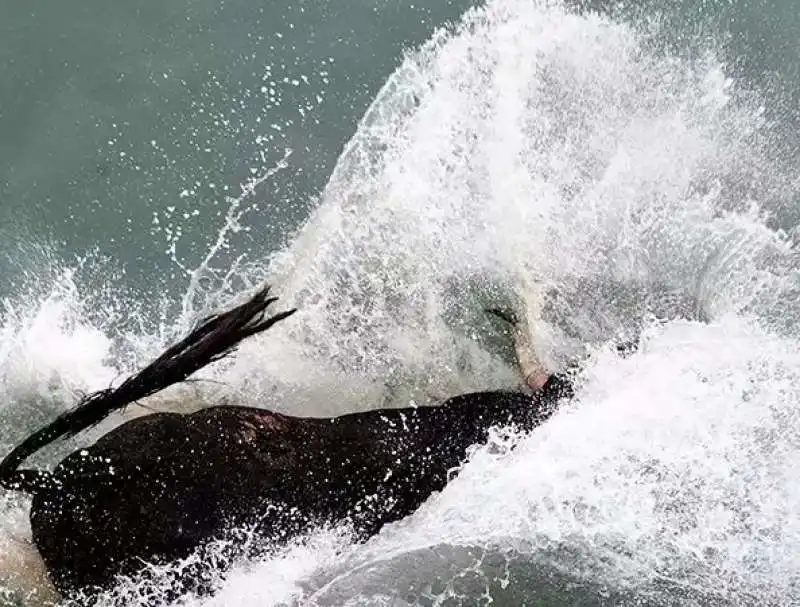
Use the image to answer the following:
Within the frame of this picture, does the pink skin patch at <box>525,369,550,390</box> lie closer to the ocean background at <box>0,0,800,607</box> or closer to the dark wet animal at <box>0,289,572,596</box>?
the ocean background at <box>0,0,800,607</box>

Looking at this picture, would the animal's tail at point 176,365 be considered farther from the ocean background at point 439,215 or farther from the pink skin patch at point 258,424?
the ocean background at point 439,215

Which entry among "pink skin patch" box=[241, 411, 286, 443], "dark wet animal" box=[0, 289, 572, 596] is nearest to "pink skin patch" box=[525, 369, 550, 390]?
"dark wet animal" box=[0, 289, 572, 596]

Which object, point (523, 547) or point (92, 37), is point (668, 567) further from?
point (92, 37)

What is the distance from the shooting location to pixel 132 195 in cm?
657

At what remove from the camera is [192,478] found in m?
4.28

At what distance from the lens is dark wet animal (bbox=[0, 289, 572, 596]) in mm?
3838

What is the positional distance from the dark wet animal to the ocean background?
94cm

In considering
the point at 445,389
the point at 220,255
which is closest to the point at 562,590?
the point at 445,389

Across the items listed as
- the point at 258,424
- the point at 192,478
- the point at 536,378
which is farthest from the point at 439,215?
the point at 192,478

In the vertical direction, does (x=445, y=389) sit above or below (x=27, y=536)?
above

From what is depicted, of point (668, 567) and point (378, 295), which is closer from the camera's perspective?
point (668, 567)

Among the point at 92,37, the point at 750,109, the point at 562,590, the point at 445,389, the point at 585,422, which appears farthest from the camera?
the point at 750,109

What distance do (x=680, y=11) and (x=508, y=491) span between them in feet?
13.5

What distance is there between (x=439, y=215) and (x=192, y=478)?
2.87 metres
